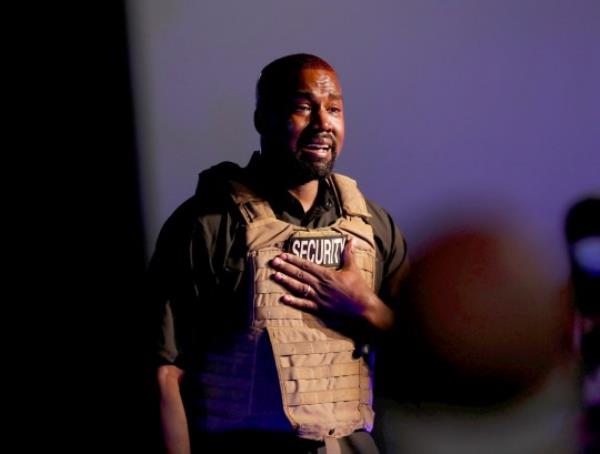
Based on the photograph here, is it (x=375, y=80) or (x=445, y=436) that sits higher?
(x=375, y=80)

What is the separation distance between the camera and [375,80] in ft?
6.21

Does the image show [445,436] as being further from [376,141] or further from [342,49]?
[342,49]

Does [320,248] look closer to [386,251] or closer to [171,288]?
[386,251]

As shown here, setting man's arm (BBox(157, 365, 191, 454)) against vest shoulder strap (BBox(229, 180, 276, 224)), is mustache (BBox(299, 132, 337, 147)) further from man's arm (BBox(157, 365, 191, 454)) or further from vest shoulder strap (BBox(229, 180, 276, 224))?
man's arm (BBox(157, 365, 191, 454))

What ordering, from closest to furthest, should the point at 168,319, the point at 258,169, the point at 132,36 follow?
the point at 168,319
the point at 258,169
the point at 132,36

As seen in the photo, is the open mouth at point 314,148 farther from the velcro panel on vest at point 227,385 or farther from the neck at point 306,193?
the velcro panel on vest at point 227,385

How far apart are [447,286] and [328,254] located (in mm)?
406

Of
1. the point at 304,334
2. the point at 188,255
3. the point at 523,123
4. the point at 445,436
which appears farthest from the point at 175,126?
the point at 445,436

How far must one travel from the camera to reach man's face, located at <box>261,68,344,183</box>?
153 centimetres

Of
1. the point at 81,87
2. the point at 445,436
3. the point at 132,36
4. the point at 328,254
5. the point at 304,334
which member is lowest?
the point at 445,436

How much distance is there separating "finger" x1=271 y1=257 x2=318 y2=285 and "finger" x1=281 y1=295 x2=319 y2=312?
0.13 ft

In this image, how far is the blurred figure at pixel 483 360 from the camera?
5.90 ft

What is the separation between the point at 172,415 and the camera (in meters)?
1.45

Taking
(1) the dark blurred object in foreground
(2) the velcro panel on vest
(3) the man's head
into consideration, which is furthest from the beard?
(1) the dark blurred object in foreground
